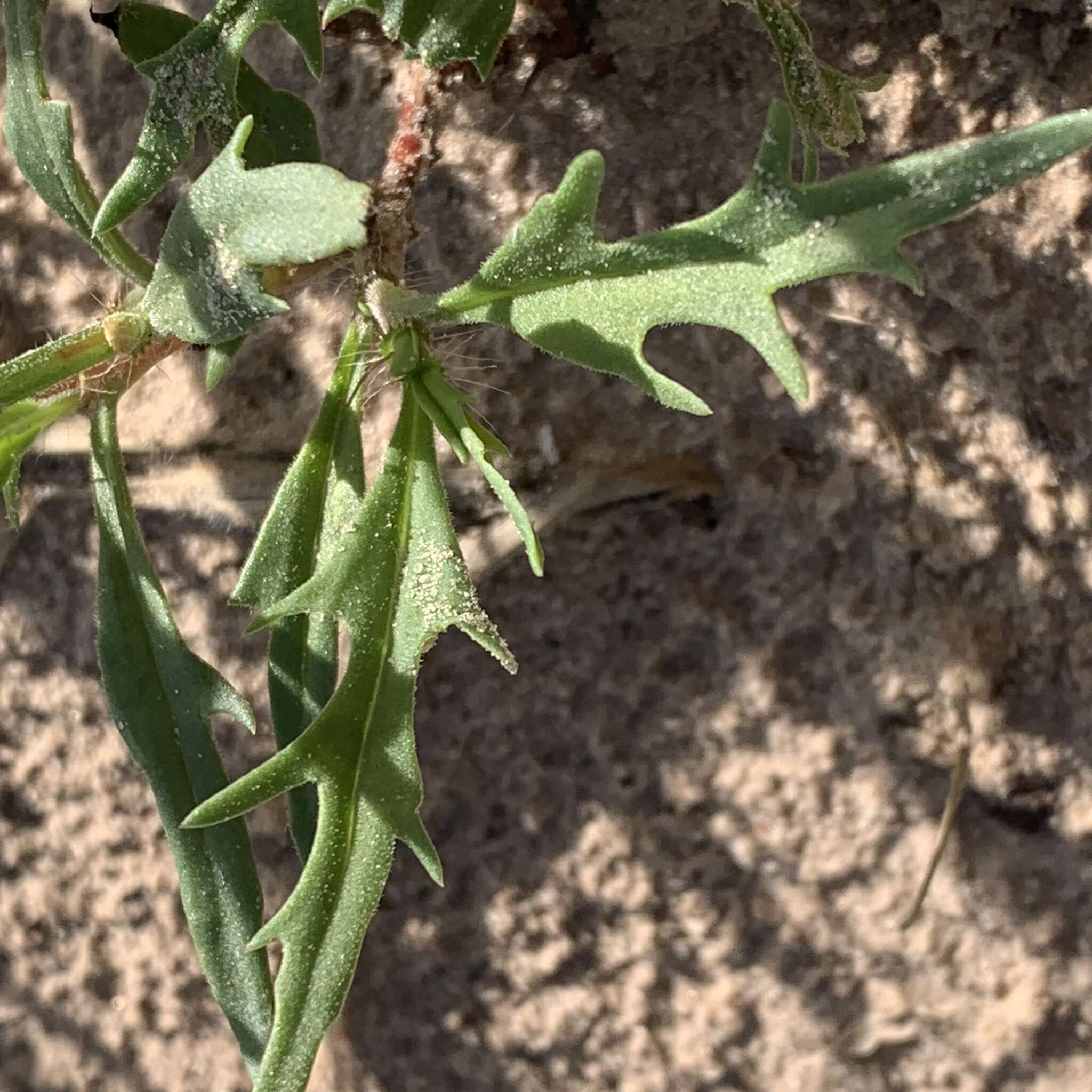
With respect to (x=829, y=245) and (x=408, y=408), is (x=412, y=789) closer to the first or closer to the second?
(x=408, y=408)

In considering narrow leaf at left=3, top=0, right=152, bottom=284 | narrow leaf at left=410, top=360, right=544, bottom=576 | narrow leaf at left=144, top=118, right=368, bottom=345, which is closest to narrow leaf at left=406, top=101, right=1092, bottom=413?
narrow leaf at left=410, top=360, right=544, bottom=576

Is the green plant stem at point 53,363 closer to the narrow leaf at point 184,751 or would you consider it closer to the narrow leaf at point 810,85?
the narrow leaf at point 184,751

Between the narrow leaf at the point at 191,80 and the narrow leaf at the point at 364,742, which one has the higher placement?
the narrow leaf at the point at 191,80

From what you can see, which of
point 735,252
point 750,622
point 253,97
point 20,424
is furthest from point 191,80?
point 750,622

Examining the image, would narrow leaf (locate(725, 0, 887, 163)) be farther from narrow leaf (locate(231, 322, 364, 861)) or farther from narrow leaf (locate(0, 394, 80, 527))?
narrow leaf (locate(0, 394, 80, 527))

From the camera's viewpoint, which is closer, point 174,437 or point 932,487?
point 932,487

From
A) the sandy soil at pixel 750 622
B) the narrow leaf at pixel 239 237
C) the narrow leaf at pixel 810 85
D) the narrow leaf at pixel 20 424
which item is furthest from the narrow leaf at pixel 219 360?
the narrow leaf at pixel 810 85

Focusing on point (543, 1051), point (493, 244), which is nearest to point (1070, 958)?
point (543, 1051)
